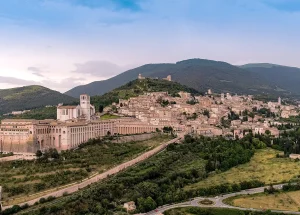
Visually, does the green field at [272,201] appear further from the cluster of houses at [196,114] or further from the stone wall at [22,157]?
the cluster of houses at [196,114]

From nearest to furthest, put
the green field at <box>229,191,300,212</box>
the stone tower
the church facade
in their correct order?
the green field at <box>229,191,300,212</box> < the church facade < the stone tower

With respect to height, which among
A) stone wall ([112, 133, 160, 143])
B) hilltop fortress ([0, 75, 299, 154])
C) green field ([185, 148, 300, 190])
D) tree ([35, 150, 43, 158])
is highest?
hilltop fortress ([0, 75, 299, 154])

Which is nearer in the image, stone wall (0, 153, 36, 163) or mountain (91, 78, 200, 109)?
stone wall (0, 153, 36, 163)

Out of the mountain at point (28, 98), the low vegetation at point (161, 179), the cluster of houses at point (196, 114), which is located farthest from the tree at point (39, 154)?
the mountain at point (28, 98)

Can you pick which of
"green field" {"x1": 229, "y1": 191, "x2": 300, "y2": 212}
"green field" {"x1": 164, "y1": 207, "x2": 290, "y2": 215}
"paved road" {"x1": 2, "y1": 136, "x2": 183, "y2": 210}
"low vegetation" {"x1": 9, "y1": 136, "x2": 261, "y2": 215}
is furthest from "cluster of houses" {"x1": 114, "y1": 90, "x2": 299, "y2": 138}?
"green field" {"x1": 164, "y1": 207, "x2": 290, "y2": 215}

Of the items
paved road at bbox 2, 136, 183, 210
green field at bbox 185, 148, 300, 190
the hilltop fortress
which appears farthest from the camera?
the hilltop fortress

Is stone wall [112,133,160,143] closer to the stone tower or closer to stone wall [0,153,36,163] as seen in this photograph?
the stone tower
